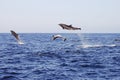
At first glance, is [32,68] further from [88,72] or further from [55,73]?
[88,72]

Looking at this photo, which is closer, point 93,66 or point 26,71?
point 26,71

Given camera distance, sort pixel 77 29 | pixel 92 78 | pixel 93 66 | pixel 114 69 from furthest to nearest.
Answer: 1. pixel 77 29
2. pixel 93 66
3. pixel 114 69
4. pixel 92 78

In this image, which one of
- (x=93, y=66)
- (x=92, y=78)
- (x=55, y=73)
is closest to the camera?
(x=92, y=78)

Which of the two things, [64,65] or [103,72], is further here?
[64,65]

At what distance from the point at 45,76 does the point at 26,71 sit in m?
2.61

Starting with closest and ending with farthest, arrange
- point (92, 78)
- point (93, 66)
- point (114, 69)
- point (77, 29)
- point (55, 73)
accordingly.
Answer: point (92, 78), point (55, 73), point (114, 69), point (93, 66), point (77, 29)

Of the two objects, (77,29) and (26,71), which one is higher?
(77,29)

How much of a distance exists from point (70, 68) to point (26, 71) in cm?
409

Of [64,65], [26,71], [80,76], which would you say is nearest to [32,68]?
[26,71]

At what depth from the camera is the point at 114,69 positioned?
85.9ft

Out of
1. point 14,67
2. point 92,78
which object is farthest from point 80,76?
point 14,67

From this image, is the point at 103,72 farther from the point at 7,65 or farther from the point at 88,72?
the point at 7,65

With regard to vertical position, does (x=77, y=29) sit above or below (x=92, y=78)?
above

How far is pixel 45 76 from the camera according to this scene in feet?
74.6
